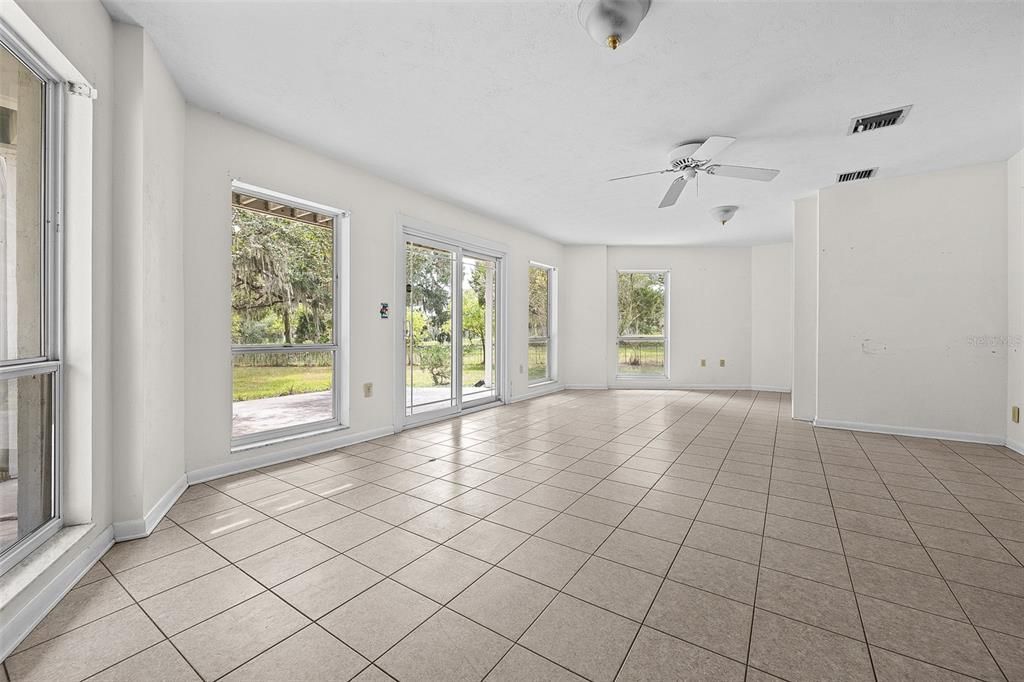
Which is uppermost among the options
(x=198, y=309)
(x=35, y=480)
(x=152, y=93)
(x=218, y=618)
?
(x=152, y=93)

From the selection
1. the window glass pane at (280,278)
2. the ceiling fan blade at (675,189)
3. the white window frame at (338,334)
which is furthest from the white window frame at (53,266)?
the ceiling fan blade at (675,189)

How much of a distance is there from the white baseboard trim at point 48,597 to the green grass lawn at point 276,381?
4.49 ft

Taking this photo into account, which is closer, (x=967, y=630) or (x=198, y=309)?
(x=967, y=630)

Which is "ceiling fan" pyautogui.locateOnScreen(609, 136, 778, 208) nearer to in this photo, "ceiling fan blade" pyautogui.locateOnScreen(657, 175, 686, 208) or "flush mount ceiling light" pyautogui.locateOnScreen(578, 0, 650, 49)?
"ceiling fan blade" pyautogui.locateOnScreen(657, 175, 686, 208)

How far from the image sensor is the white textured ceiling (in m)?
2.13

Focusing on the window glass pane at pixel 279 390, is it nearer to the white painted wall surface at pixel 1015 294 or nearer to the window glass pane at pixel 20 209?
the window glass pane at pixel 20 209

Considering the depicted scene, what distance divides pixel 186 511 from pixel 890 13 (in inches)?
182

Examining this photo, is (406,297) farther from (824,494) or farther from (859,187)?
(859,187)

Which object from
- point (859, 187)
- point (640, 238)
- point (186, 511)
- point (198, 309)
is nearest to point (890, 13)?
point (859, 187)

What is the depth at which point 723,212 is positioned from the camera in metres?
5.36

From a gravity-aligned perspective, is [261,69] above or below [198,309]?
above

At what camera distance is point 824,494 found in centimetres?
285

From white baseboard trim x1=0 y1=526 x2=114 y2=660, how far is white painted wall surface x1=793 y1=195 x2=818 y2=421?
6.32 meters

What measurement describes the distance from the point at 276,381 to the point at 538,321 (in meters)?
4.63
